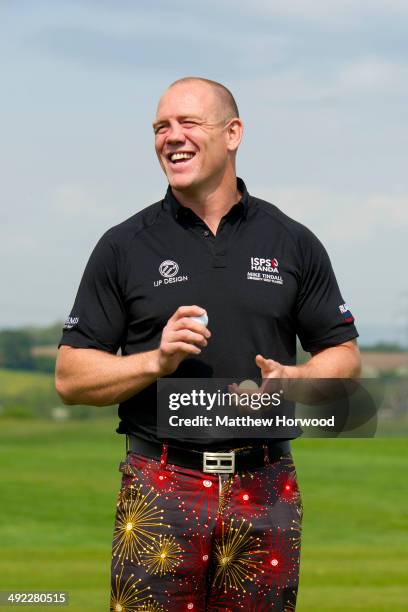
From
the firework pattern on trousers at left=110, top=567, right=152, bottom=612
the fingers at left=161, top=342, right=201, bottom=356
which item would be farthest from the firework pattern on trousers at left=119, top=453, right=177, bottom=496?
the fingers at left=161, top=342, right=201, bottom=356

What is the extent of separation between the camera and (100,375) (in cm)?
511

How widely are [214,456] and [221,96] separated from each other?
1614 mm

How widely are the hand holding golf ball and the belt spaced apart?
1.79 ft

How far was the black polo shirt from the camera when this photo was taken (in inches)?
202

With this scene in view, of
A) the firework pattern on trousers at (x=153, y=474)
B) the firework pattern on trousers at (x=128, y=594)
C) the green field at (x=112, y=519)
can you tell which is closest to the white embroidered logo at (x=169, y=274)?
the firework pattern on trousers at (x=153, y=474)

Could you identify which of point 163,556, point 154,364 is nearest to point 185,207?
point 154,364

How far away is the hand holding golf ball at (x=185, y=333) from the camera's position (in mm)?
4668

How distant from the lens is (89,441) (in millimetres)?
41625

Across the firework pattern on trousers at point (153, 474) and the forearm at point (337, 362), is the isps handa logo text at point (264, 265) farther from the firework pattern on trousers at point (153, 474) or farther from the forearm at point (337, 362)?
the firework pattern on trousers at point (153, 474)

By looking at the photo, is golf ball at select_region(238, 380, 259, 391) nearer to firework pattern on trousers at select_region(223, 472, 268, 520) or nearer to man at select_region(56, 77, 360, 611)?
man at select_region(56, 77, 360, 611)

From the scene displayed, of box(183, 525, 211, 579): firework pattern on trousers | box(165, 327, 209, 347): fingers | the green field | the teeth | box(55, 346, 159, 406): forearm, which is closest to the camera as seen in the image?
box(165, 327, 209, 347): fingers

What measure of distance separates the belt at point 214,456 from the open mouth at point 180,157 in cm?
123

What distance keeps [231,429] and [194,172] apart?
113 centimetres

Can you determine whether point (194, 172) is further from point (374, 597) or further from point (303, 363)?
point (374, 597)
